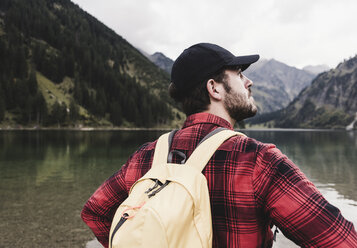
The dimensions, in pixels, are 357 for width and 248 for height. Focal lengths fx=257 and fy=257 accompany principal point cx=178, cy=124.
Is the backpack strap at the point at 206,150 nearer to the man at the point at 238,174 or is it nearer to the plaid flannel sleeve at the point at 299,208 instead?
the man at the point at 238,174

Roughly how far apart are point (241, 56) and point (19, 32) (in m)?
209

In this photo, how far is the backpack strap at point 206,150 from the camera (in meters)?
1.79

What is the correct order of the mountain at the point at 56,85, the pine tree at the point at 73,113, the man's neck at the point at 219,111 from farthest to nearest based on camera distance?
1. the pine tree at the point at 73,113
2. the mountain at the point at 56,85
3. the man's neck at the point at 219,111

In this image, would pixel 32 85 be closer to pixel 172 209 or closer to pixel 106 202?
pixel 106 202

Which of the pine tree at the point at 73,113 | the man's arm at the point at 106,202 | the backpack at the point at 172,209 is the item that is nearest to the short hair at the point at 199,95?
the backpack at the point at 172,209

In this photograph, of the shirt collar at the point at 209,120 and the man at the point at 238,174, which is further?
the shirt collar at the point at 209,120

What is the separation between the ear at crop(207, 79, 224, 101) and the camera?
220 cm

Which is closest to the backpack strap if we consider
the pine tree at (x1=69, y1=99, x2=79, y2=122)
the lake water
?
the lake water

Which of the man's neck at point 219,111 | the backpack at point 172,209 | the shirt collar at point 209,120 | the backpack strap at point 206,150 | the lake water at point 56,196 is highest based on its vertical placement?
the man's neck at point 219,111

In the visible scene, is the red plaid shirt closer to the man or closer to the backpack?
the man

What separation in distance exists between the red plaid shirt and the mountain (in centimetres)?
13469

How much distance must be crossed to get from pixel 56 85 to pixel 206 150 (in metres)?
180

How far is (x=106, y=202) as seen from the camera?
2527mm

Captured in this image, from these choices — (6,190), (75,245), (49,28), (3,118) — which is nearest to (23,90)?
(3,118)
